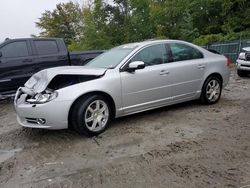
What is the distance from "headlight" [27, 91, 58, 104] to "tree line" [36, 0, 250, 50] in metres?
18.3

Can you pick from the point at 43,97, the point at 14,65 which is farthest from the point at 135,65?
the point at 14,65

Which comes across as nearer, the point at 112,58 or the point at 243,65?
the point at 112,58

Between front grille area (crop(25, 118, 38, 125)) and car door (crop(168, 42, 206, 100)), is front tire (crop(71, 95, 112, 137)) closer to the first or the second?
front grille area (crop(25, 118, 38, 125))

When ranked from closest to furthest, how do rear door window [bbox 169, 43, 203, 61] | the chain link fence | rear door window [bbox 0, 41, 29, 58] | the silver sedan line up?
the silver sedan, rear door window [bbox 169, 43, 203, 61], rear door window [bbox 0, 41, 29, 58], the chain link fence

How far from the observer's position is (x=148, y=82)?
5910 millimetres

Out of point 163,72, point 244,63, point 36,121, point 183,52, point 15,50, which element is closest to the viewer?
point 36,121

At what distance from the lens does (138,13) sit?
30234 mm

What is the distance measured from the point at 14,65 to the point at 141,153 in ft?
18.0

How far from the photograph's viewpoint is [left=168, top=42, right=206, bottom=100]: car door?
20.9 ft

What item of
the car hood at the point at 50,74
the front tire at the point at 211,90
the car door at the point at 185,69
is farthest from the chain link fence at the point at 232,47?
the car hood at the point at 50,74

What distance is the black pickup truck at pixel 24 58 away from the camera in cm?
850

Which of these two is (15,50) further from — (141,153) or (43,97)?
(141,153)

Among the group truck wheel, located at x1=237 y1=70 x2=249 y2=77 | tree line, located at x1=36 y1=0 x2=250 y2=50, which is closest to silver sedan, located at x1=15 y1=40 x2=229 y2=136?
truck wheel, located at x1=237 y1=70 x2=249 y2=77

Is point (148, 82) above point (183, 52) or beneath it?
beneath
